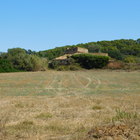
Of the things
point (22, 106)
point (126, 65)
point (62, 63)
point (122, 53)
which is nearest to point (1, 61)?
point (62, 63)

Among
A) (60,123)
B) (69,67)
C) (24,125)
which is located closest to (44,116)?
(60,123)

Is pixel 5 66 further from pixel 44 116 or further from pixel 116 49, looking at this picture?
pixel 116 49

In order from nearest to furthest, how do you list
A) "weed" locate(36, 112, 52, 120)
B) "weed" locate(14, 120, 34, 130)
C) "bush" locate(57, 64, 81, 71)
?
"weed" locate(14, 120, 34, 130), "weed" locate(36, 112, 52, 120), "bush" locate(57, 64, 81, 71)

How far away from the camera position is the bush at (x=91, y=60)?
74250 mm

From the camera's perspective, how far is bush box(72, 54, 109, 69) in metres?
74.2

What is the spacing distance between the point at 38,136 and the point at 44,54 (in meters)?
121

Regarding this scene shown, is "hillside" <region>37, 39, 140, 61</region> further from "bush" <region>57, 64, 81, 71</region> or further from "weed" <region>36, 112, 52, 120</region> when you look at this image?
"weed" <region>36, 112, 52, 120</region>

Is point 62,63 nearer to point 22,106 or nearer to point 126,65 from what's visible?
point 126,65

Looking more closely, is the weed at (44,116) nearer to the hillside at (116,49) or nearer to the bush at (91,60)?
the bush at (91,60)

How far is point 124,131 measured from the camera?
17.2 ft

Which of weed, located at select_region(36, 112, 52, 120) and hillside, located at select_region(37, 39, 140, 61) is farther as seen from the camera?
hillside, located at select_region(37, 39, 140, 61)

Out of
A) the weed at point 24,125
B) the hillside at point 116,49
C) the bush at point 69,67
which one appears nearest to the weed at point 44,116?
the weed at point 24,125

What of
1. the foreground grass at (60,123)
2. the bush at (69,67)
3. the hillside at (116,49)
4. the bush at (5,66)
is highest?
the hillside at (116,49)

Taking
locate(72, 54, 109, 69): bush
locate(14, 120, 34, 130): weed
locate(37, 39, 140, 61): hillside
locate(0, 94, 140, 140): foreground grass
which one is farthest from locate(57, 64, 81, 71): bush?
locate(14, 120, 34, 130): weed
